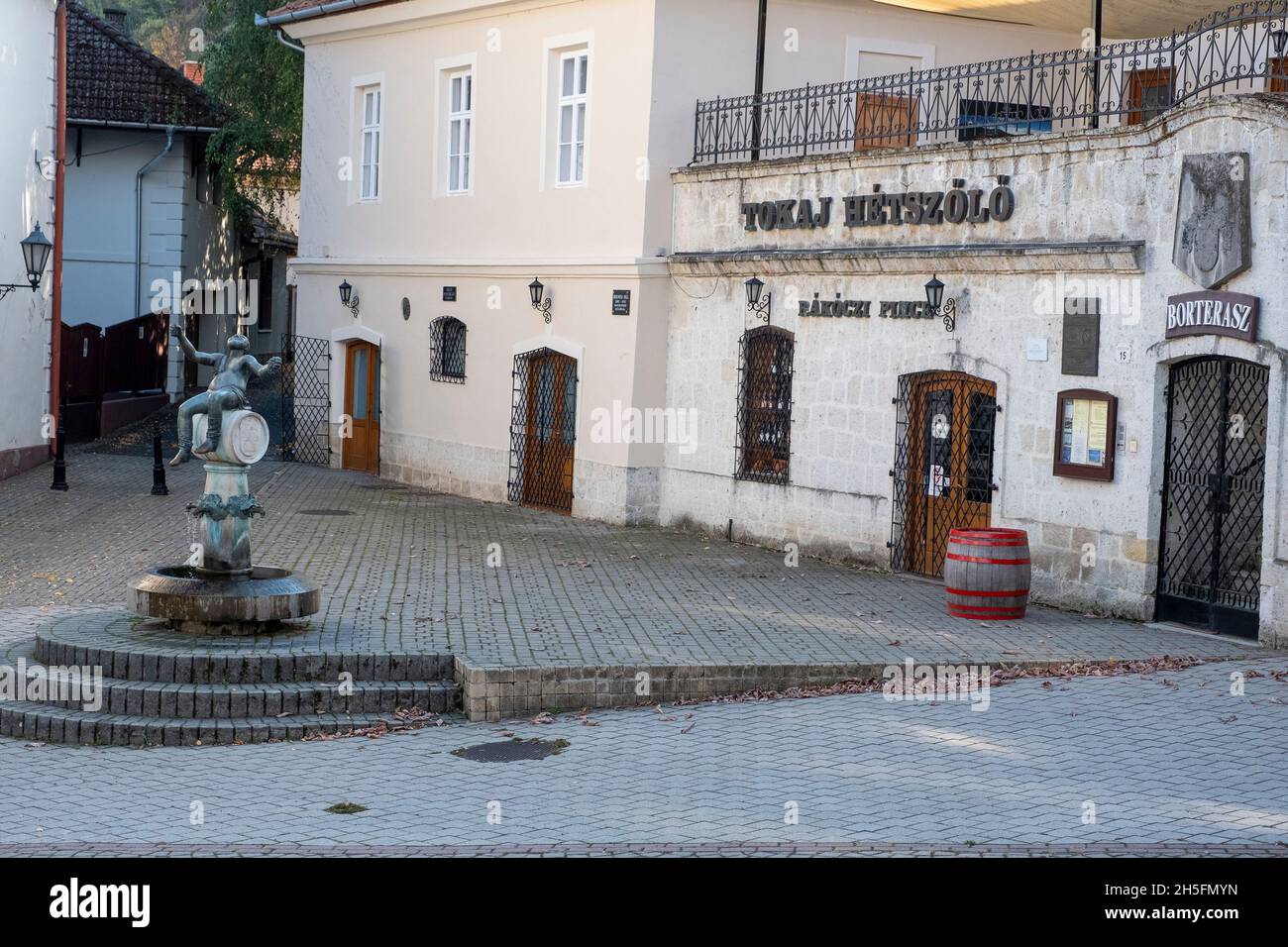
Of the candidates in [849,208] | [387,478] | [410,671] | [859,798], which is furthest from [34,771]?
[387,478]

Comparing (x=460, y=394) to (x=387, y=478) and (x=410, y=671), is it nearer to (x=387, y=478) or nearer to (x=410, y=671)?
(x=387, y=478)

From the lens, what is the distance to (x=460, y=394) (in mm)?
23984

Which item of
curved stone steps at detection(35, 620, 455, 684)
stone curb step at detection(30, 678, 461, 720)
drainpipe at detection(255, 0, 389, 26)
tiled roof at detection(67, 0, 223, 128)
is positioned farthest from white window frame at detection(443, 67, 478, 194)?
stone curb step at detection(30, 678, 461, 720)

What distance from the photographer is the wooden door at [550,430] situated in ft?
71.4

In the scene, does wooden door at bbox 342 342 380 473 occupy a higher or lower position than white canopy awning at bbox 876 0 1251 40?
lower

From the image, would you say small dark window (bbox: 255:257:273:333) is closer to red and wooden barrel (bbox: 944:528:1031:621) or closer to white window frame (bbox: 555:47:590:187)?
white window frame (bbox: 555:47:590:187)

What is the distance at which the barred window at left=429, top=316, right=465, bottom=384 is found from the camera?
24.1 m

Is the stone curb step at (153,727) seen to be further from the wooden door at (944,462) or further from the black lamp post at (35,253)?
the black lamp post at (35,253)

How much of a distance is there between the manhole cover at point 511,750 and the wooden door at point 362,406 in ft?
52.9

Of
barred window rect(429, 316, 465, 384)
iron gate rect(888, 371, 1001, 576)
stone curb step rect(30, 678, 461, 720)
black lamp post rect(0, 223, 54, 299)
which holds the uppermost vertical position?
black lamp post rect(0, 223, 54, 299)

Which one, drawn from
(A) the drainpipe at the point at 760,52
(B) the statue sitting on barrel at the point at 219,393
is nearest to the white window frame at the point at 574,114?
(A) the drainpipe at the point at 760,52

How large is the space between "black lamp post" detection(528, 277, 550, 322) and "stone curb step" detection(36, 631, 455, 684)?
34.8 feet

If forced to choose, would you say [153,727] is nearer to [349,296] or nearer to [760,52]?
[760,52]

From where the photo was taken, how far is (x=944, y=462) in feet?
54.9
